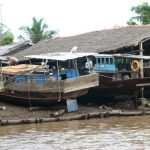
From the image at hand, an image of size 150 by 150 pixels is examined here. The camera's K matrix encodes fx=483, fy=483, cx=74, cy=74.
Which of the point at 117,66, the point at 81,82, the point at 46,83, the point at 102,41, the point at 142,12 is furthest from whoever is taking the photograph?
the point at 142,12

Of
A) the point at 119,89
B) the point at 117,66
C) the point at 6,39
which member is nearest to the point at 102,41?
the point at 117,66

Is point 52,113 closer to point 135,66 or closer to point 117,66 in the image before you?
point 135,66

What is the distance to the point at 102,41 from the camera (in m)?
25.3

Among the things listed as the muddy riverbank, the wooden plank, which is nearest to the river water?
the muddy riverbank

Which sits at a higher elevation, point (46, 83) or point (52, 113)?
point (46, 83)

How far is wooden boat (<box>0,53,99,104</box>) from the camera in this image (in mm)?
20219

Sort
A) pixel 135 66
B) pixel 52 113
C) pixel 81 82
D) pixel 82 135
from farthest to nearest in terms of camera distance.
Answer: pixel 135 66 < pixel 81 82 < pixel 52 113 < pixel 82 135

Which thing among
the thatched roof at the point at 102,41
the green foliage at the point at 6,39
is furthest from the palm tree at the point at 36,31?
the thatched roof at the point at 102,41

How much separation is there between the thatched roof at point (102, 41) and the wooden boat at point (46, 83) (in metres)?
2.57

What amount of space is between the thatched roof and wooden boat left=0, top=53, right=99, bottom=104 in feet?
8.43

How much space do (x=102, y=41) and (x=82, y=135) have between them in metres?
10.7

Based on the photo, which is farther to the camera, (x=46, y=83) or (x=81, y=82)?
(x=46, y=83)

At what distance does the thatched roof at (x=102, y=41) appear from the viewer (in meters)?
23.1

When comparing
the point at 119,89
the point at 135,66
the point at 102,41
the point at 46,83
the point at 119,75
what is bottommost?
the point at 119,89
